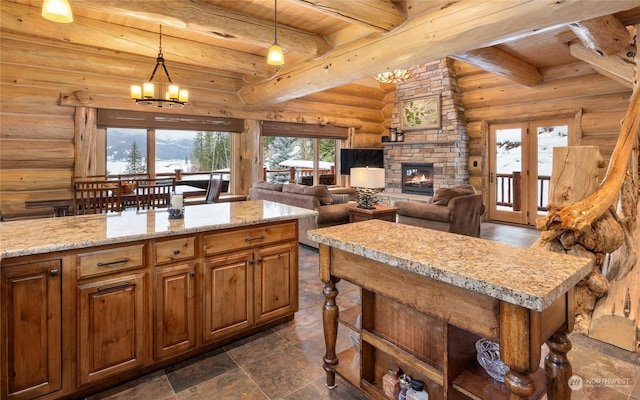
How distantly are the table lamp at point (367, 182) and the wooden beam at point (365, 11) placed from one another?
1.85 m

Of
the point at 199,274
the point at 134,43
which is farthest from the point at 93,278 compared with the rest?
the point at 134,43

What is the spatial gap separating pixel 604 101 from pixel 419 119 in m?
3.33

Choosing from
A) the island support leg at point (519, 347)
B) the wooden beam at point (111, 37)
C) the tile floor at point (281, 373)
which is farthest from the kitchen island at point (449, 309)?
the wooden beam at point (111, 37)

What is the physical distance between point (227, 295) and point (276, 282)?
421 millimetres

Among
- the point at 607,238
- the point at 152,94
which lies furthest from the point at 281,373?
the point at 152,94

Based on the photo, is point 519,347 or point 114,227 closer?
point 519,347

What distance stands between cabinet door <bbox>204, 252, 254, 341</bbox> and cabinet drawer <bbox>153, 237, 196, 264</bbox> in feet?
0.49

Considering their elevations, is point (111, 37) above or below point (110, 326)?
above

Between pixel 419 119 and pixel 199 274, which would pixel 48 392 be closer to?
pixel 199 274

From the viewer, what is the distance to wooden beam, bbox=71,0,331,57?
11.0 feet

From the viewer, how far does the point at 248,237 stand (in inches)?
98.5

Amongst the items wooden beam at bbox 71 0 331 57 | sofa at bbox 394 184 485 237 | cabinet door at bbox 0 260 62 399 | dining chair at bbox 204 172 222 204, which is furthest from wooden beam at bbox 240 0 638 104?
cabinet door at bbox 0 260 62 399

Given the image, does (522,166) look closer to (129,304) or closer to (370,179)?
(370,179)

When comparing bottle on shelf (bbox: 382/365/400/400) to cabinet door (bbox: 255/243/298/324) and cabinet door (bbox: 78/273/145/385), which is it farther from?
cabinet door (bbox: 78/273/145/385)
